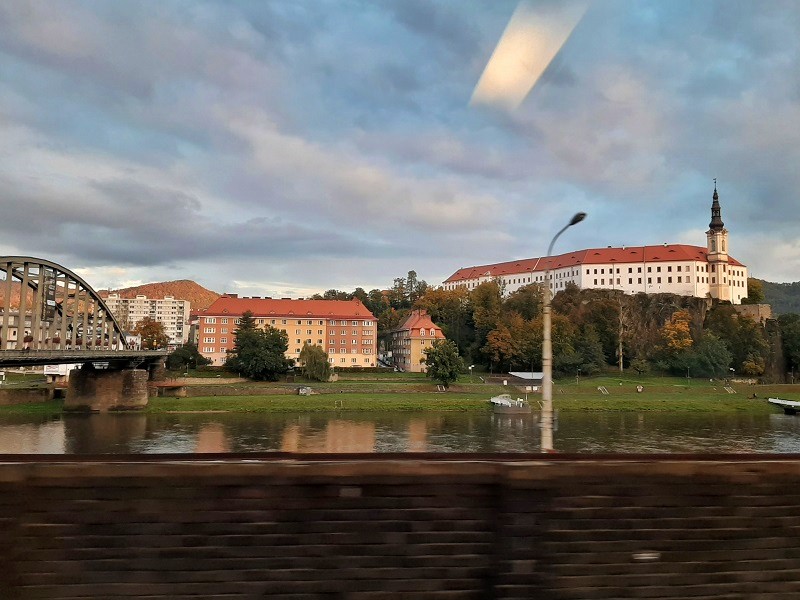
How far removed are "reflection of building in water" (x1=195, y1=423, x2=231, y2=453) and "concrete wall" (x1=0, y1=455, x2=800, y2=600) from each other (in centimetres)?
2370

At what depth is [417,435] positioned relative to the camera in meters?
31.1

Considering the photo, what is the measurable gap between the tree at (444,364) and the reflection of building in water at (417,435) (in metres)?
13.5

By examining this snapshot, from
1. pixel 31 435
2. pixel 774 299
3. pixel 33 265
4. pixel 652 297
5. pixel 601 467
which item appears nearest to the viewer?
pixel 601 467

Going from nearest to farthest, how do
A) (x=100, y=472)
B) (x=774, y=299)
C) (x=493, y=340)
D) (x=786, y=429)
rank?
(x=100, y=472)
(x=786, y=429)
(x=493, y=340)
(x=774, y=299)

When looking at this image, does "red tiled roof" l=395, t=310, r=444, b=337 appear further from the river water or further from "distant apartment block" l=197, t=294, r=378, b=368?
the river water

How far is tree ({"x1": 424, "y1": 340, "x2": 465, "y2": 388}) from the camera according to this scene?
51875 mm

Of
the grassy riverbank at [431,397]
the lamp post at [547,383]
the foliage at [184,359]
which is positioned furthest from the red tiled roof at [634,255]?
the lamp post at [547,383]

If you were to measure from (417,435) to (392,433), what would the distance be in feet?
5.04

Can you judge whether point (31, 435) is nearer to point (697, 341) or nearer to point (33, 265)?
A: point (33, 265)

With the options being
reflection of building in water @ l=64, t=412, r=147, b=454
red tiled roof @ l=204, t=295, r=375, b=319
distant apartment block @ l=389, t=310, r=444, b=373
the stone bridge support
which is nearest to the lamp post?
reflection of building in water @ l=64, t=412, r=147, b=454

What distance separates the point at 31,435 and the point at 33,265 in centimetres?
1659

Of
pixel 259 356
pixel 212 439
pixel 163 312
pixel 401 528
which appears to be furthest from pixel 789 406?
pixel 163 312

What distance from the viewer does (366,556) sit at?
327cm

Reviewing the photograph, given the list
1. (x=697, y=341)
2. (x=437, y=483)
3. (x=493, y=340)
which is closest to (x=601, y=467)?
(x=437, y=483)
